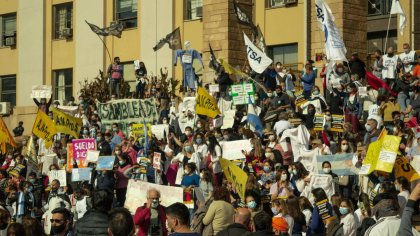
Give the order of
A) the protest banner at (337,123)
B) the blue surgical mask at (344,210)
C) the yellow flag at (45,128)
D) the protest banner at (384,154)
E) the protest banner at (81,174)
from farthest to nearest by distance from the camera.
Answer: the yellow flag at (45,128) < the protest banner at (81,174) < the protest banner at (337,123) < the protest banner at (384,154) < the blue surgical mask at (344,210)

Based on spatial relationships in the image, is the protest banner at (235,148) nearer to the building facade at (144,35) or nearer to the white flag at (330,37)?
the white flag at (330,37)

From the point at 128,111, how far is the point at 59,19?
16.3 metres

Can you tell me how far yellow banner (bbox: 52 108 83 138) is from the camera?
31.6 meters

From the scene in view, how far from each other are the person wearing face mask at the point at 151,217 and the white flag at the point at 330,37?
1126cm

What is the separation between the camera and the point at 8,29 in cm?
5084

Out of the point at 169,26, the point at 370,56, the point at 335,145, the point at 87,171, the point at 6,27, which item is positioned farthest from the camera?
the point at 6,27

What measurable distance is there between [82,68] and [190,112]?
16771mm

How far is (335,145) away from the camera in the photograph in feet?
82.0

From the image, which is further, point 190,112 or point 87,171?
point 190,112

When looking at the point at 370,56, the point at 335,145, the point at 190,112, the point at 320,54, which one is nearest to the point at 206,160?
the point at 335,145

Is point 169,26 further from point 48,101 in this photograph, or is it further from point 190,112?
point 190,112

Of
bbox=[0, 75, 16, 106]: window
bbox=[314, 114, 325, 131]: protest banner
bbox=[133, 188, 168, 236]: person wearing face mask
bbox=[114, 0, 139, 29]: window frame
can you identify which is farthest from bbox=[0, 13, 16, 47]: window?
bbox=[133, 188, 168, 236]: person wearing face mask

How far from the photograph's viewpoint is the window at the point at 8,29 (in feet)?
165

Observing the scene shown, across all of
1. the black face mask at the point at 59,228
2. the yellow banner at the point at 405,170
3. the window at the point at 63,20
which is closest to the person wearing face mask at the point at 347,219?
the yellow banner at the point at 405,170
